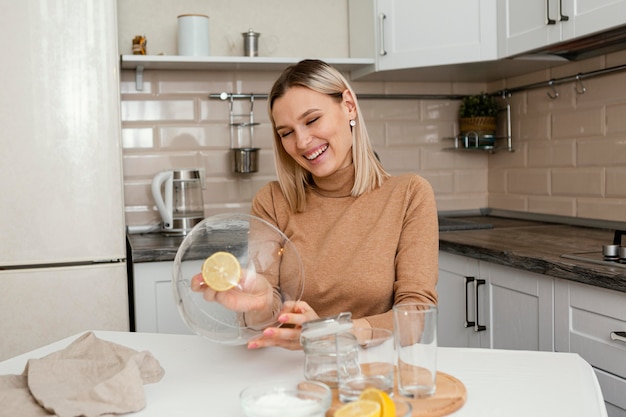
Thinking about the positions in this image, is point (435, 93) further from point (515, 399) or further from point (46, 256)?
point (515, 399)

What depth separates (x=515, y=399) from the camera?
1.04 metres

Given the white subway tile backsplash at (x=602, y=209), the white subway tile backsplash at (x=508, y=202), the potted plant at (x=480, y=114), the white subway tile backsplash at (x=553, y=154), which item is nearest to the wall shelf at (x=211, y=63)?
the potted plant at (x=480, y=114)

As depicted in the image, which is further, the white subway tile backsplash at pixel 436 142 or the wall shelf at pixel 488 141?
the wall shelf at pixel 488 141

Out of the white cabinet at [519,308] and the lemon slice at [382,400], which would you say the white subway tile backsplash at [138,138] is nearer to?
the white cabinet at [519,308]

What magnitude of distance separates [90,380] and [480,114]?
2.42 metres

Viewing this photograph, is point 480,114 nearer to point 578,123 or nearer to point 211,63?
point 578,123

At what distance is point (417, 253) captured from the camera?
1607 mm

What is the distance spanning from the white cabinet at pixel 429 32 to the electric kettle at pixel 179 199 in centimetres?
88

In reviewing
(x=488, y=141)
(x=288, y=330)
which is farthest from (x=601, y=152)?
(x=288, y=330)

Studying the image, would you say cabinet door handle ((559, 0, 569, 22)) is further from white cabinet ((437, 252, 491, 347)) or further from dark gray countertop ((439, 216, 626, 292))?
white cabinet ((437, 252, 491, 347))

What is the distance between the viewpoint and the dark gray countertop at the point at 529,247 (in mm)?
1756

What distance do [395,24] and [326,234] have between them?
1.37 m

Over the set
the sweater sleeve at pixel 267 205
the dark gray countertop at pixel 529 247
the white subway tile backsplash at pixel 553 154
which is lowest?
the dark gray countertop at pixel 529 247

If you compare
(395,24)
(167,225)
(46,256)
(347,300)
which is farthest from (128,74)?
(347,300)
